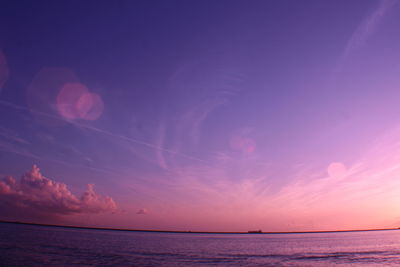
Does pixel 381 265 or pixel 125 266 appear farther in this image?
pixel 381 265

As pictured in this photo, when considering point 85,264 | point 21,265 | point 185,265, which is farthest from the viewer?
point 185,265

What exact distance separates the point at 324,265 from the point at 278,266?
1141cm

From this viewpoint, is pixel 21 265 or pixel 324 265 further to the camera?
pixel 324 265

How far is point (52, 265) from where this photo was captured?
172ft

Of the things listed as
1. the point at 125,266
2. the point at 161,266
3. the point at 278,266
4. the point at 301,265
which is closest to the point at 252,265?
the point at 278,266

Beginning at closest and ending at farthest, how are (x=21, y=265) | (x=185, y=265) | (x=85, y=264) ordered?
(x=21, y=265) → (x=85, y=264) → (x=185, y=265)

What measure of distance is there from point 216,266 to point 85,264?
27.7m

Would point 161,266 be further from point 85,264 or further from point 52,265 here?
point 52,265

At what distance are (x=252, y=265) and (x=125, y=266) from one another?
28.7 metres

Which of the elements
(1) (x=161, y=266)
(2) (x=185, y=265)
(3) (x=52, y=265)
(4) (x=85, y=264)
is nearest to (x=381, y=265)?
(2) (x=185, y=265)

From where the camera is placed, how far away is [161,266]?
57906mm

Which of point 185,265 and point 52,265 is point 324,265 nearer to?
point 185,265

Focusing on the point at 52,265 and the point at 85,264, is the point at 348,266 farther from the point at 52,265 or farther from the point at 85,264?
the point at 52,265

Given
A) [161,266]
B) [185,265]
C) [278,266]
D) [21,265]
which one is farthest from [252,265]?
[21,265]
